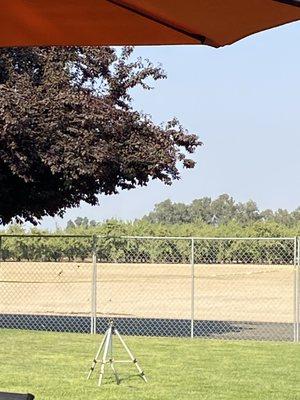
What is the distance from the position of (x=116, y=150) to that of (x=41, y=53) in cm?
220

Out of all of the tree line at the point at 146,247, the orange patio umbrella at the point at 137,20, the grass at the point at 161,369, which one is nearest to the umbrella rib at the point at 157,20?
the orange patio umbrella at the point at 137,20

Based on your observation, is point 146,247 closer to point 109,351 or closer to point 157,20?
point 109,351

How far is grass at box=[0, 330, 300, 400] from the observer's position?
10414mm

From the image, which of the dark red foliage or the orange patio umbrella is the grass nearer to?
the dark red foliage

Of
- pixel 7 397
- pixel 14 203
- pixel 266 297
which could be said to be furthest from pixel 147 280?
pixel 7 397

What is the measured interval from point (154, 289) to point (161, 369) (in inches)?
966

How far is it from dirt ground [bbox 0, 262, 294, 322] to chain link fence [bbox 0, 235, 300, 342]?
Result: 45 millimetres

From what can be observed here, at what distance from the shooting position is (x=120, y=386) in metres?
10.8

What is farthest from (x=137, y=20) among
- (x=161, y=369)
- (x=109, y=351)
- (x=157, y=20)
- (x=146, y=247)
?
(x=146, y=247)

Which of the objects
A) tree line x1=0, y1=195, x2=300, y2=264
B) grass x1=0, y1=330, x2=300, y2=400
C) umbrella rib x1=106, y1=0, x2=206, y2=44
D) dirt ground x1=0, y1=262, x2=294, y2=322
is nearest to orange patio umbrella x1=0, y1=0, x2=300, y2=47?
umbrella rib x1=106, y1=0, x2=206, y2=44

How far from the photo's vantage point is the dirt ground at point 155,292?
26.2 meters

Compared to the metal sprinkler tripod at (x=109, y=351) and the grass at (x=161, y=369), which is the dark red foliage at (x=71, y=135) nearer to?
the grass at (x=161, y=369)

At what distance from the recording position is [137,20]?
4055mm

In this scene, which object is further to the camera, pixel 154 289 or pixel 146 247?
pixel 146 247
